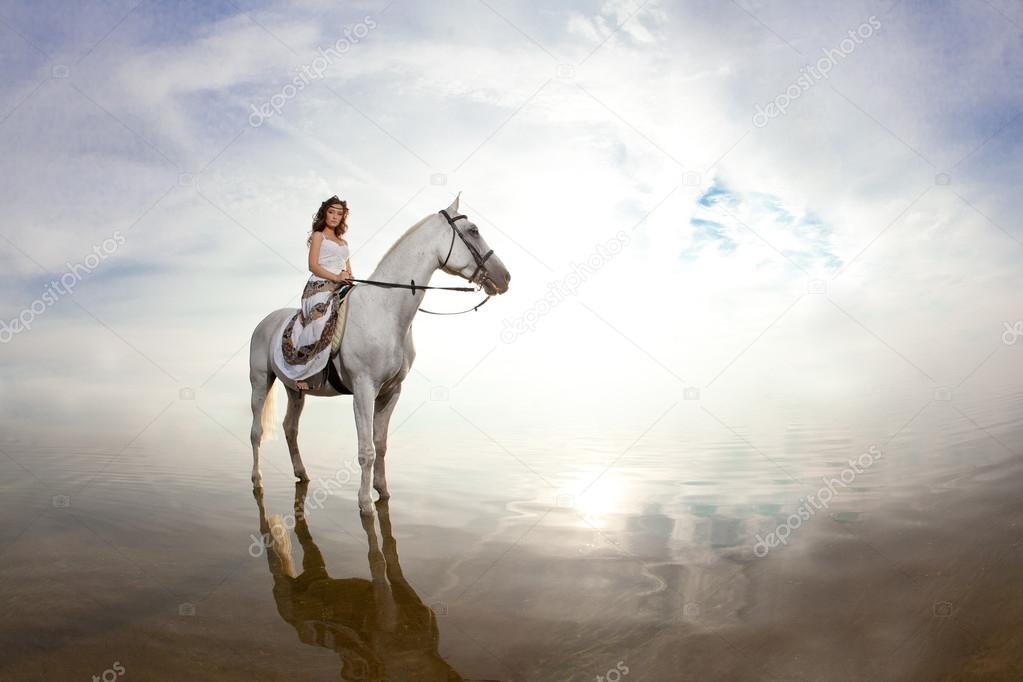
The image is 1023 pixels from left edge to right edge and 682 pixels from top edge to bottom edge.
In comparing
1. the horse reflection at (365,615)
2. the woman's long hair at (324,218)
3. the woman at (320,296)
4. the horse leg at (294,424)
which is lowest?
the horse reflection at (365,615)

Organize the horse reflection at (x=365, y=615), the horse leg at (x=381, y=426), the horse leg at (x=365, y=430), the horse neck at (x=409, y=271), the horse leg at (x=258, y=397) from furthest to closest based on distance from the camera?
the horse leg at (x=258, y=397) < the horse leg at (x=381, y=426) < the horse neck at (x=409, y=271) < the horse leg at (x=365, y=430) < the horse reflection at (x=365, y=615)

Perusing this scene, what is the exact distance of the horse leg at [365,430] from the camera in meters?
6.36

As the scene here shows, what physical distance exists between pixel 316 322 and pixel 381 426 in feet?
4.55

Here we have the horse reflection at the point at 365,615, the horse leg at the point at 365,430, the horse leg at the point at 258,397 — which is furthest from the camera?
the horse leg at the point at 258,397

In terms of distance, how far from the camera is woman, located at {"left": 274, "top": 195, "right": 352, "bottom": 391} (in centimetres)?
692

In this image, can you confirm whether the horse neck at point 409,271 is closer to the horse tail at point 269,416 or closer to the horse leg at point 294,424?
the horse leg at point 294,424

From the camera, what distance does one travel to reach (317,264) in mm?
6965

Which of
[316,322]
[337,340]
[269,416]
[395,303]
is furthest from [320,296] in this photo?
[269,416]

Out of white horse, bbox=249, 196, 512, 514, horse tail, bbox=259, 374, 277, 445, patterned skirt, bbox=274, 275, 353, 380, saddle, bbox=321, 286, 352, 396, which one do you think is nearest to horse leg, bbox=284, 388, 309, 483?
horse tail, bbox=259, 374, 277, 445

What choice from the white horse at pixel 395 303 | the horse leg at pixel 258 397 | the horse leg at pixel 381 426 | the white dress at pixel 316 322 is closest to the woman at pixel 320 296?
the white dress at pixel 316 322

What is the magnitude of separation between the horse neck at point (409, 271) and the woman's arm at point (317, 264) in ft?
1.68

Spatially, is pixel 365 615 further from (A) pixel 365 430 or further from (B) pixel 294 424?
(B) pixel 294 424

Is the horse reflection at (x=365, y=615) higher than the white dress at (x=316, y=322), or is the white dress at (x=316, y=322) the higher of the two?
the white dress at (x=316, y=322)

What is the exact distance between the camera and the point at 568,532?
5512 millimetres
